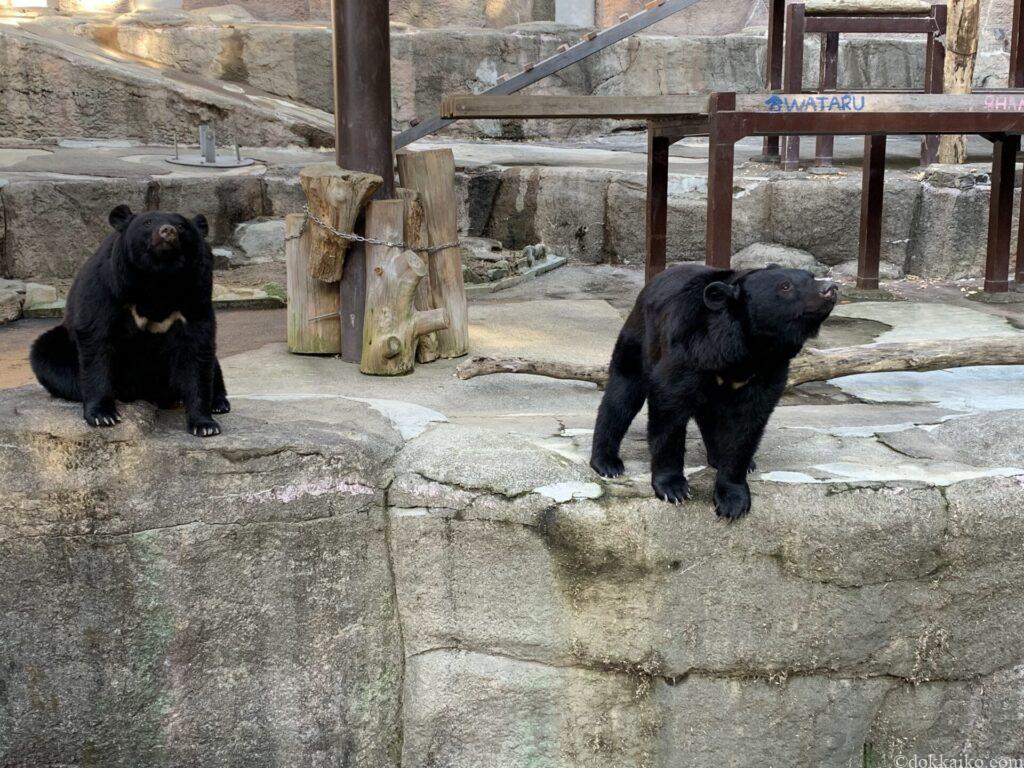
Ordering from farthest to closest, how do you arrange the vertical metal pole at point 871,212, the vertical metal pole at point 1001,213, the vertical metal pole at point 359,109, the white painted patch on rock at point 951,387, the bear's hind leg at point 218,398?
the vertical metal pole at point 871,212 → the vertical metal pole at point 1001,213 → the vertical metal pole at point 359,109 → the white painted patch on rock at point 951,387 → the bear's hind leg at point 218,398

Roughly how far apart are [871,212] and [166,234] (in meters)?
5.92

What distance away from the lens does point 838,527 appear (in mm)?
4227

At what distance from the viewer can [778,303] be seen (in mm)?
3871

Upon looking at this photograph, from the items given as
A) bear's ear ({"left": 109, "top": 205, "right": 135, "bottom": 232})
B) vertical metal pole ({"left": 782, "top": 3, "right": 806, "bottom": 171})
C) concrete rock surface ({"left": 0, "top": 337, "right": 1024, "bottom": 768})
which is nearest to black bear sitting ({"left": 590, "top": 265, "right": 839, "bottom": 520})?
concrete rock surface ({"left": 0, "top": 337, "right": 1024, "bottom": 768})

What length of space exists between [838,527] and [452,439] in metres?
1.51

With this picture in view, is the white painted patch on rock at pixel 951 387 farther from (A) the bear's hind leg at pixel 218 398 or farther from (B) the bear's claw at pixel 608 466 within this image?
(A) the bear's hind leg at pixel 218 398

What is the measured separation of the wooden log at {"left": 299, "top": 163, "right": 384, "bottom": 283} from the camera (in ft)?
20.5

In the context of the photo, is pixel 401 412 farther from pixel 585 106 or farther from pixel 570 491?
pixel 585 106

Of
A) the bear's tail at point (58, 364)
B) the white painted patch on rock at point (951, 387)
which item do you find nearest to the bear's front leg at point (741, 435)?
the white painted patch on rock at point (951, 387)

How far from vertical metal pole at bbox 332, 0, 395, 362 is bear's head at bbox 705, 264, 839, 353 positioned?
3010 mm

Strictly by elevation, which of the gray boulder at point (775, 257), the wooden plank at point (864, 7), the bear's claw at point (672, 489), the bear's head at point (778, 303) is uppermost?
the wooden plank at point (864, 7)

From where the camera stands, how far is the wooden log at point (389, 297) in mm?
6301

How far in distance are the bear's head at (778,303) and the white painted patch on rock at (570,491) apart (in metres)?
0.82

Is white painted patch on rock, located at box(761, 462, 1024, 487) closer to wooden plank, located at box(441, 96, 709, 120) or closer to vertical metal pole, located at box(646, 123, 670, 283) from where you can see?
wooden plank, located at box(441, 96, 709, 120)
